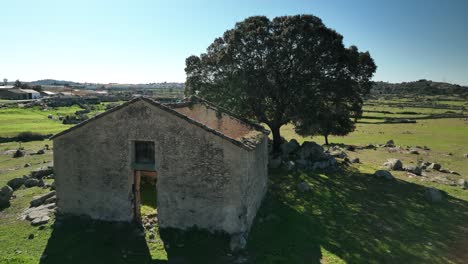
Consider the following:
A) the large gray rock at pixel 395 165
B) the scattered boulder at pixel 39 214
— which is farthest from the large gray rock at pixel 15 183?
the large gray rock at pixel 395 165

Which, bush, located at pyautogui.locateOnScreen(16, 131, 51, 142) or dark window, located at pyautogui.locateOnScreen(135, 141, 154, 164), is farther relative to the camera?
bush, located at pyautogui.locateOnScreen(16, 131, 51, 142)

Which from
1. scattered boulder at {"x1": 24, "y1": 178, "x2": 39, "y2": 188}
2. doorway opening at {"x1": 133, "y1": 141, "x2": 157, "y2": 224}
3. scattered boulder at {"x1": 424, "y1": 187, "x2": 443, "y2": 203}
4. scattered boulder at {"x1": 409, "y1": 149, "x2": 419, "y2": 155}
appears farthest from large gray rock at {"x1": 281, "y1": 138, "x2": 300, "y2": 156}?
scattered boulder at {"x1": 24, "y1": 178, "x2": 39, "y2": 188}

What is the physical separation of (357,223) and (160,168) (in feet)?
31.9

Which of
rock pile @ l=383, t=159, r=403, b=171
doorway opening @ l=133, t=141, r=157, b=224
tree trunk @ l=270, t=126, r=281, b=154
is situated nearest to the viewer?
doorway opening @ l=133, t=141, r=157, b=224

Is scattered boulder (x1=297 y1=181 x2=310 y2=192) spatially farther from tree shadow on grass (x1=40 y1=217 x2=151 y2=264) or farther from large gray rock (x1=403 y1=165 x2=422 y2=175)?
large gray rock (x1=403 y1=165 x2=422 y2=175)

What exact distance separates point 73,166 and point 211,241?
23.4ft

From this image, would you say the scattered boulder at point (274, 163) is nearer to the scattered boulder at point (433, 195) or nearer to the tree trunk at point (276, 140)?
the tree trunk at point (276, 140)

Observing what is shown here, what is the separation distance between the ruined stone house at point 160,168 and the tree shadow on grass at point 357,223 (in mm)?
1661

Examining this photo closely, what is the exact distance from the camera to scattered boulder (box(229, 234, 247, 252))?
41.3ft

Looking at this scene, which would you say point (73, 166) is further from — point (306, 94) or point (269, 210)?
point (306, 94)

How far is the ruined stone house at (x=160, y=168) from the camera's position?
13.2 metres

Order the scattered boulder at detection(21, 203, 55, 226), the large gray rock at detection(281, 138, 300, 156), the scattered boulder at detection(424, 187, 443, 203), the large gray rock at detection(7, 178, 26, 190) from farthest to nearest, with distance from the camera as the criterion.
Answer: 1. the large gray rock at detection(281, 138, 300, 156)
2. the large gray rock at detection(7, 178, 26, 190)
3. the scattered boulder at detection(424, 187, 443, 203)
4. the scattered boulder at detection(21, 203, 55, 226)

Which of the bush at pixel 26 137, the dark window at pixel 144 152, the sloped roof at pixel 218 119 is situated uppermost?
the sloped roof at pixel 218 119

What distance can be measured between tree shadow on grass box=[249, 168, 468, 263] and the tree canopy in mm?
6292
